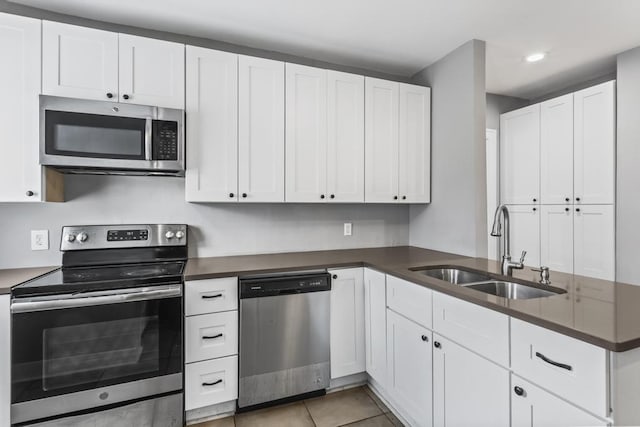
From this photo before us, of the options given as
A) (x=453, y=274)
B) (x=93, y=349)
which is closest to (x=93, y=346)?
(x=93, y=349)

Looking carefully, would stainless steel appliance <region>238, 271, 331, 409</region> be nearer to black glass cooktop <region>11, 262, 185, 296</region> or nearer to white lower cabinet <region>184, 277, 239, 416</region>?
white lower cabinet <region>184, 277, 239, 416</region>

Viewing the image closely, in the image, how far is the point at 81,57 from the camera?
6.14 ft

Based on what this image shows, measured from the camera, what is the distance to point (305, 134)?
7.89ft

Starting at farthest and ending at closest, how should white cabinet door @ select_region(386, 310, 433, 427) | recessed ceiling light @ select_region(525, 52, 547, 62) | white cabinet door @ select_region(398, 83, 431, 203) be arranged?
1. white cabinet door @ select_region(398, 83, 431, 203)
2. recessed ceiling light @ select_region(525, 52, 547, 62)
3. white cabinet door @ select_region(386, 310, 433, 427)

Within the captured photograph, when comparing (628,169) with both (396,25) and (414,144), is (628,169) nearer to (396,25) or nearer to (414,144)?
(414,144)

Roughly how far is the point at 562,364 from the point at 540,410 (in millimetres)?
206

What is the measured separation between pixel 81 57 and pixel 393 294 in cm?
237

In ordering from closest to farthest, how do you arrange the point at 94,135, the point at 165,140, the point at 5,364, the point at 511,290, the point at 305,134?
the point at 5,364, the point at 511,290, the point at 94,135, the point at 165,140, the point at 305,134

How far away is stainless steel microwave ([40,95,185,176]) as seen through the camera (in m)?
1.77

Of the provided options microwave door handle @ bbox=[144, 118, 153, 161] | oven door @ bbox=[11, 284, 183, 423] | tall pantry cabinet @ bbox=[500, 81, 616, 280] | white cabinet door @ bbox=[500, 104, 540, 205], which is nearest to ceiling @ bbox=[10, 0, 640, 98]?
tall pantry cabinet @ bbox=[500, 81, 616, 280]

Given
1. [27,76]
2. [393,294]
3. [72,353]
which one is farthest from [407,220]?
[27,76]

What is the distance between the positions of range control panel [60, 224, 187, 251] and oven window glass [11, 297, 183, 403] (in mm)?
A: 607

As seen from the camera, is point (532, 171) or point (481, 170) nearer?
point (481, 170)

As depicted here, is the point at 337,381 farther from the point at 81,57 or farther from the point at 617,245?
the point at 81,57
